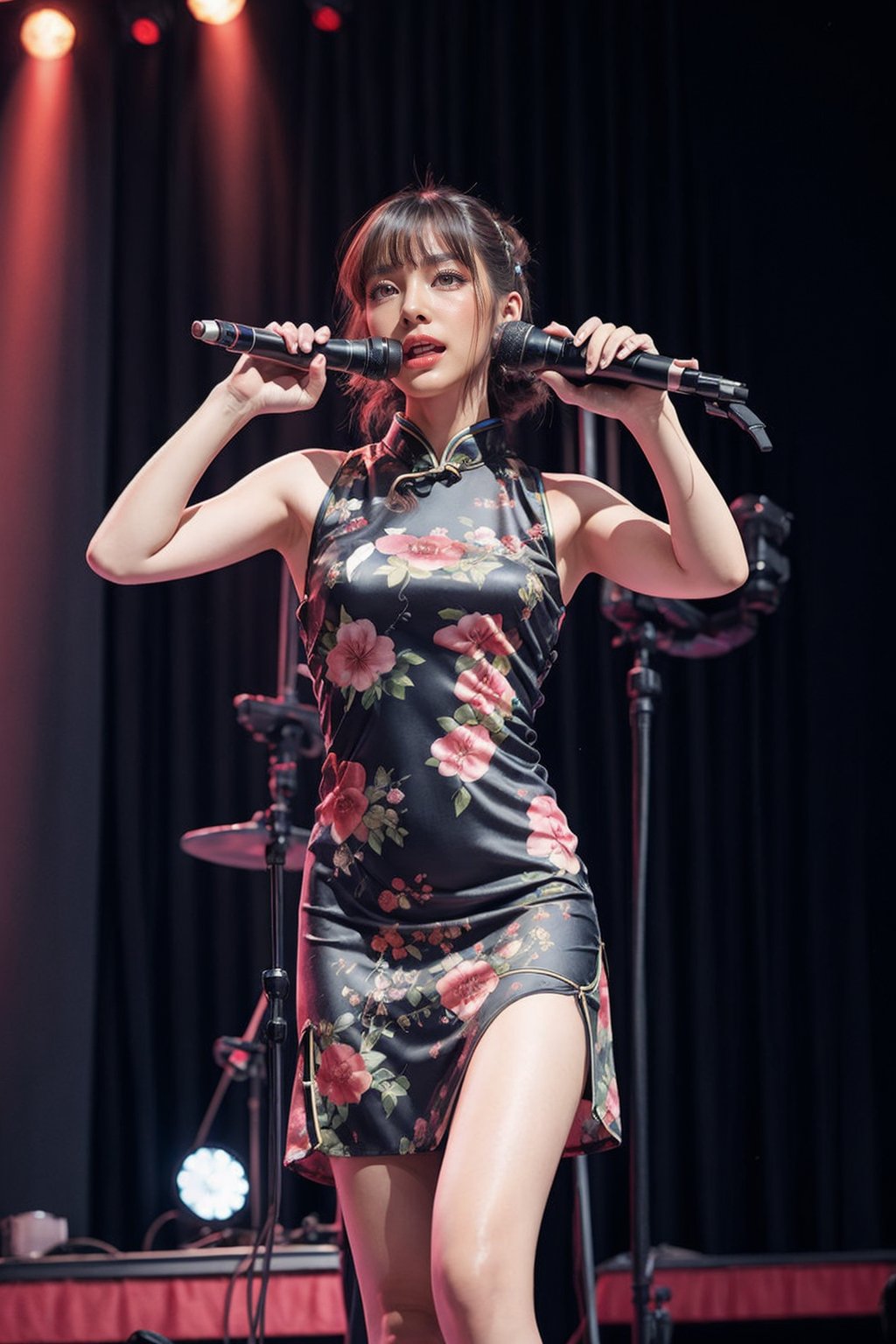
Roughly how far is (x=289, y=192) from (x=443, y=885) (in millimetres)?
3626

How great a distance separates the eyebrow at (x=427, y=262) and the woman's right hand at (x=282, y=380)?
0.47 feet

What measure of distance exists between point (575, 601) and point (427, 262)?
2541 millimetres

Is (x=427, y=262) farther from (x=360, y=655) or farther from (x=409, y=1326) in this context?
(x=409, y=1326)

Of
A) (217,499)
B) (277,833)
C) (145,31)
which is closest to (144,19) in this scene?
(145,31)

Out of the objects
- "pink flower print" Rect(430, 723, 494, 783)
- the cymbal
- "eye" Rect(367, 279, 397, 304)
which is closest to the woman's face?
"eye" Rect(367, 279, 397, 304)

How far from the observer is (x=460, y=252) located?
222 cm

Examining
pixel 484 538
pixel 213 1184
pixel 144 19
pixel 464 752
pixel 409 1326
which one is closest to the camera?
pixel 409 1326

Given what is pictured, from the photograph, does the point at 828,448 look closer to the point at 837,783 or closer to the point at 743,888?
the point at 837,783

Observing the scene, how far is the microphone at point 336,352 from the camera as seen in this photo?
6.81 feet

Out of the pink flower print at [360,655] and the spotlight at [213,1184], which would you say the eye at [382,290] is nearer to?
the pink flower print at [360,655]

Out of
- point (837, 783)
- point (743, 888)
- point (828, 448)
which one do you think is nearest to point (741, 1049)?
point (743, 888)

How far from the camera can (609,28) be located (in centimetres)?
498

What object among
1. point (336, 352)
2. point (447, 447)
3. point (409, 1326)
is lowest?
point (409, 1326)

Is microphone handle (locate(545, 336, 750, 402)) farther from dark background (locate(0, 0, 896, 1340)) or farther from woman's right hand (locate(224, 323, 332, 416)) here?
dark background (locate(0, 0, 896, 1340))
